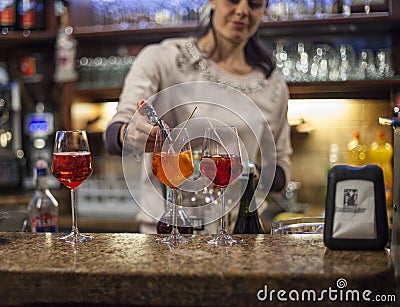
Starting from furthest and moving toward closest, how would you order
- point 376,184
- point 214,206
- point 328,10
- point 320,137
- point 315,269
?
1. point 320,137
2. point 328,10
3. point 214,206
4. point 376,184
5. point 315,269

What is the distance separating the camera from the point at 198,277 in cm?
115

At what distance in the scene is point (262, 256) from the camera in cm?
125

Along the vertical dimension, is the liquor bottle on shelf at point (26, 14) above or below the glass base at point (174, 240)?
above

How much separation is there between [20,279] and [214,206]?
72 centimetres

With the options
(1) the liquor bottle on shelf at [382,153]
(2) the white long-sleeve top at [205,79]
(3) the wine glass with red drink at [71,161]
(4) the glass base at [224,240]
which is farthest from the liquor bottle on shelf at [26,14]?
(4) the glass base at [224,240]

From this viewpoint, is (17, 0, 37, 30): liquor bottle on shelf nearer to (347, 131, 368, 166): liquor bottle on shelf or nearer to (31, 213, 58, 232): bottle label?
(347, 131, 368, 166): liquor bottle on shelf

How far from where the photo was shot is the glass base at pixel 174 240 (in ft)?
4.58

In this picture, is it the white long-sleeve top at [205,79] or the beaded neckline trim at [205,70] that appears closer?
the white long-sleeve top at [205,79]

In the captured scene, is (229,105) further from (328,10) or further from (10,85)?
(10,85)

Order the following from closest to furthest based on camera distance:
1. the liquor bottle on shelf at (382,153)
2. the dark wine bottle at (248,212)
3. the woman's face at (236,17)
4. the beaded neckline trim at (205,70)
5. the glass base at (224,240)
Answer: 1. the glass base at (224,240)
2. the dark wine bottle at (248,212)
3. the woman's face at (236,17)
4. the beaded neckline trim at (205,70)
5. the liquor bottle on shelf at (382,153)

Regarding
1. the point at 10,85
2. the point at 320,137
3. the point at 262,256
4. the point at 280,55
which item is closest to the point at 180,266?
the point at 262,256

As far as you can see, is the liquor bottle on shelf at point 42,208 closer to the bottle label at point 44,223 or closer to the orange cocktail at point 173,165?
the bottle label at point 44,223

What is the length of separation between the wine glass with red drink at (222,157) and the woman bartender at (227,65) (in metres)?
1.03

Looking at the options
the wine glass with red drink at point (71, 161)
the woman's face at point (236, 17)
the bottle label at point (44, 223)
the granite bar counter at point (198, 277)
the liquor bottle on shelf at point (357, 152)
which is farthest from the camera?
the liquor bottle on shelf at point (357, 152)
